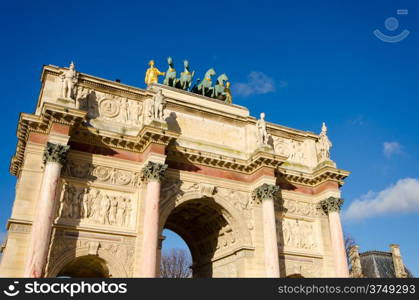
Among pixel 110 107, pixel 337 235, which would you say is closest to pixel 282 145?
pixel 337 235

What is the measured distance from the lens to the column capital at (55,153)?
714 inches

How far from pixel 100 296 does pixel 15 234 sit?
681cm

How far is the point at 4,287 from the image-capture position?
12562 millimetres

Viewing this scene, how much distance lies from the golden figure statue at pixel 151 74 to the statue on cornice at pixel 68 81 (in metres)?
5.75

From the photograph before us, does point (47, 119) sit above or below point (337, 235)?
above

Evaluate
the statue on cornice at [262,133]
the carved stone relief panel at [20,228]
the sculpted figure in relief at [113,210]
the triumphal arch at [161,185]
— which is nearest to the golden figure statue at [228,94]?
the triumphal arch at [161,185]

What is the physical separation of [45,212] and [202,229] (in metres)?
10.9

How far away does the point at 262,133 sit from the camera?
952 inches

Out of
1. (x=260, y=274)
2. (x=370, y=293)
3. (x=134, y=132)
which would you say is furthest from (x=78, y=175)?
(x=370, y=293)

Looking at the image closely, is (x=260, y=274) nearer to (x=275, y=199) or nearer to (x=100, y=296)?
(x=275, y=199)

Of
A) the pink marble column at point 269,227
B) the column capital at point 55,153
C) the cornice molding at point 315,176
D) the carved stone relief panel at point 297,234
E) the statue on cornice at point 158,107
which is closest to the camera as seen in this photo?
the column capital at point 55,153

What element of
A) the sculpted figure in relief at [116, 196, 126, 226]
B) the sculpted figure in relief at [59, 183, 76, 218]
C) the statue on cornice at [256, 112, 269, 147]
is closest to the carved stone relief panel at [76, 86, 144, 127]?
the sculpted figure in relief at [59, 183, 76, 218]

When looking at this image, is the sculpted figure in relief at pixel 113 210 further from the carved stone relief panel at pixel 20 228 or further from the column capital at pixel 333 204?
the column capital at pixel 333 204

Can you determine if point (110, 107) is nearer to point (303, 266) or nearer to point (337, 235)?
point (303, 266)
